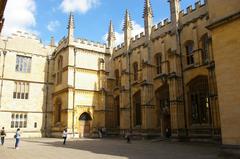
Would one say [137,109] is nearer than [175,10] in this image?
No

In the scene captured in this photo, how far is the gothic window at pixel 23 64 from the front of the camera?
35.8 m

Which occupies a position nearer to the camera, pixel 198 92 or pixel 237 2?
pixel 237 2

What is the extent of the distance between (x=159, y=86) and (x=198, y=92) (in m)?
A: 5.31

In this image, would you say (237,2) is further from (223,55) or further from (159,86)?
(159,86)

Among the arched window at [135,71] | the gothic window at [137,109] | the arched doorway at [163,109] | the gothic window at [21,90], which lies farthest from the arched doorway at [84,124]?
the arched doorway at [163,109]

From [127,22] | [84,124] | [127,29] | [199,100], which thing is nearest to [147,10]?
[127,22]

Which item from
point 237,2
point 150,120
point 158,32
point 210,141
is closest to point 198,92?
point 210,141

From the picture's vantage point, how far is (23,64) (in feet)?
119

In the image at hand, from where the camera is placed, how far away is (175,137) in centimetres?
2394

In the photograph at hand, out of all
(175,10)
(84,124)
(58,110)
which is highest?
(175,10)

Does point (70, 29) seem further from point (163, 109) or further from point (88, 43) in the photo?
point (163, 109)

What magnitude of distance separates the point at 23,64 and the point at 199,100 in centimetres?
2488

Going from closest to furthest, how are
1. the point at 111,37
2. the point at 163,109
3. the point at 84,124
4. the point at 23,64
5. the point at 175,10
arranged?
1. the point at 175,10
2. the point at 163,109
3. the point at 84,124
4. the point at 23,64
5. the point at 111,37

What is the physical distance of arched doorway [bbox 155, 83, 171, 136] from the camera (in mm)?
27203
